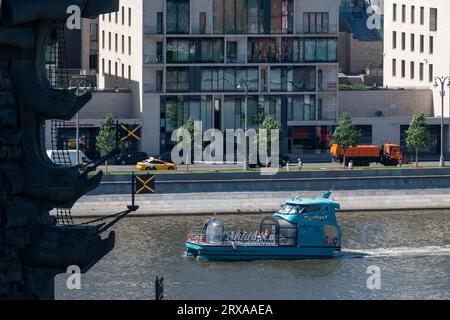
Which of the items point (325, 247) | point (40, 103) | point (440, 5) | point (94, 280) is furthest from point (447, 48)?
point (40, 103)

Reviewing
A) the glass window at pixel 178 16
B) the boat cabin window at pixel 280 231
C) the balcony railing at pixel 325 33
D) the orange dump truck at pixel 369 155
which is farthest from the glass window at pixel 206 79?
the boat cabin window at pixel 280 231

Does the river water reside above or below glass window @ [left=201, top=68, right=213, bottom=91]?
below

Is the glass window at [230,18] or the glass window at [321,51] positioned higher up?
the glass window at [230,18]

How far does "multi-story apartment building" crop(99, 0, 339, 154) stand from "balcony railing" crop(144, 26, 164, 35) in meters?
0.06

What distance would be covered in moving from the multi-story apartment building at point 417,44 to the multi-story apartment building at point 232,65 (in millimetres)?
9043

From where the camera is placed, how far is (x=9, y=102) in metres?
25.2

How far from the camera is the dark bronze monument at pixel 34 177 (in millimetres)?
25141

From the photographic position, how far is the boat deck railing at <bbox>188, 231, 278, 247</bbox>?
235 ft

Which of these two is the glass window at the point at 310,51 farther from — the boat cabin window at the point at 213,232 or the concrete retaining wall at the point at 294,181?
the boat cabin window at the point at 213,232

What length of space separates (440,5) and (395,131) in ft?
35.1

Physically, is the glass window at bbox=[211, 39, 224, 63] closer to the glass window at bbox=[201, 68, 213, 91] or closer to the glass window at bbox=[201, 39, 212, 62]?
the glass window at bbox=[201, 39, 212, 62]

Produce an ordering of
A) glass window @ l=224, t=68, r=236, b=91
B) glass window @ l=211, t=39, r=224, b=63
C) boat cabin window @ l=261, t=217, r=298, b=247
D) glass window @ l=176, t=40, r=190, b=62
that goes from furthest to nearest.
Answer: glass window @ l=224, t=68, r=236, b=91
glass window @ l=211, t=39, r=224, b=63
glass window @ l=176, t=40, r=190, b=62
boat cabin window @ l=261, t=217, r=298, b=247

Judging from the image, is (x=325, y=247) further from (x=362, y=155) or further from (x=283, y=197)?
(x=362, y=155)

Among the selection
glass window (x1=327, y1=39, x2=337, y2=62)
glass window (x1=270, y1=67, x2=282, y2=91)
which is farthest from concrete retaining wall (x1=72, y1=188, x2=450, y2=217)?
glass window (x1=270, y1=67, x2=282, y2=91)
